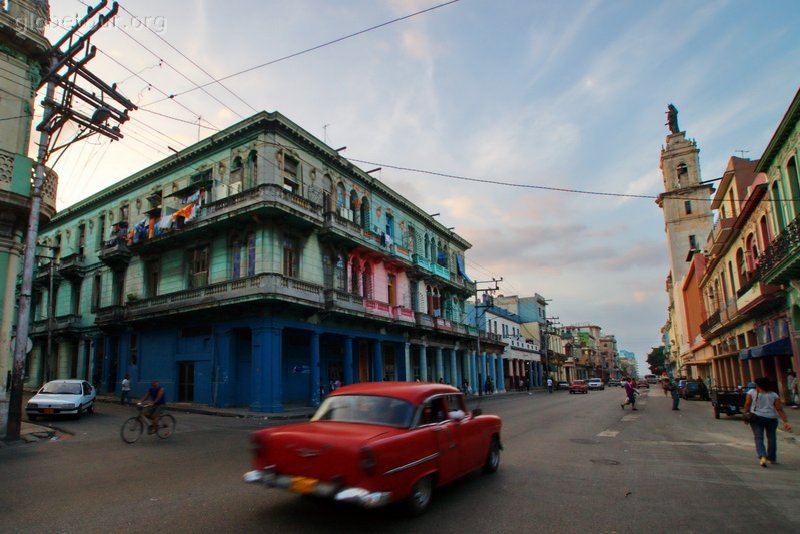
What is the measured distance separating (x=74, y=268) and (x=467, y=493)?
35050 mm

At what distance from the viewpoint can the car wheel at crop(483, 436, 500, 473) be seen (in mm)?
7793

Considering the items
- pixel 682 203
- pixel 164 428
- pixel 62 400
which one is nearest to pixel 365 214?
pixel 62 400

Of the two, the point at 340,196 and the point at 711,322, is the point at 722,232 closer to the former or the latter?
the point at 711,322

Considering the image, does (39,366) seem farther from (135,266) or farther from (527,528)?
(527,528)

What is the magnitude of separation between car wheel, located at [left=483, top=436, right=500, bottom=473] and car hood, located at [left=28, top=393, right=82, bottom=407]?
16.6 metres

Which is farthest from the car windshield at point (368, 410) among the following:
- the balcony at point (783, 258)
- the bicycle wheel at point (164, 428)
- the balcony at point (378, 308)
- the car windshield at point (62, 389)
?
the balcony at point (378, 308)

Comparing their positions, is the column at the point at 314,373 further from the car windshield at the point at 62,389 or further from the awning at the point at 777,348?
the awning at the point at 777,348

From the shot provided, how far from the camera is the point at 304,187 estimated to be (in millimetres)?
25562

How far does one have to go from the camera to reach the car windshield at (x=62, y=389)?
721 inches

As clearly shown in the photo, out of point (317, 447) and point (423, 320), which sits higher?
point (423, 320)

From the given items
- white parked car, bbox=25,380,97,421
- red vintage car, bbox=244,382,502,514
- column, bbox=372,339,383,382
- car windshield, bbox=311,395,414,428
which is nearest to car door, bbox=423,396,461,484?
red vintage car, bbox=244,382,502,514

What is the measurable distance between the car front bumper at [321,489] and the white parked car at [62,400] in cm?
1570

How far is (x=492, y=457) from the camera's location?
26.0 feet

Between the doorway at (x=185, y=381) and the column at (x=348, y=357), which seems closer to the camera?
the doorway at (x=185, y=381)
